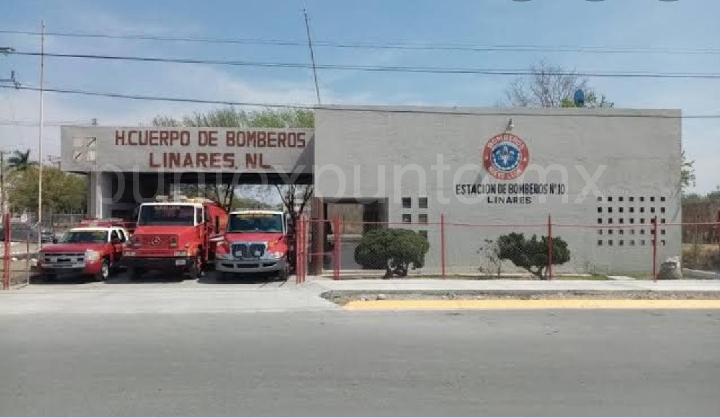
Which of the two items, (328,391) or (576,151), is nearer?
(328,391)

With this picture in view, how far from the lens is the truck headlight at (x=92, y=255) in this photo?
20078 millimetres

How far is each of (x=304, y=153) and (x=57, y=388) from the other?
1981 cm

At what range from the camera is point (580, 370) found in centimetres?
803

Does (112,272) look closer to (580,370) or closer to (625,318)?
(625,318)

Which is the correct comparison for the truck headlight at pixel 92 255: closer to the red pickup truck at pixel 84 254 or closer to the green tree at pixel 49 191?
the red pickup truck at pixel 84 254

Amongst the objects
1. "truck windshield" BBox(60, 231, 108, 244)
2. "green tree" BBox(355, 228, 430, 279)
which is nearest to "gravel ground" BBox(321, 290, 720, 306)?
"green tree" BBox(355, 228, 430, 279)

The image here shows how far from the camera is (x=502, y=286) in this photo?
57.7ft

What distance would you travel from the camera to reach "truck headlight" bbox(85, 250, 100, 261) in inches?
790

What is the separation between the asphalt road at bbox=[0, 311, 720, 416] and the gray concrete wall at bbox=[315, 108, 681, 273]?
454 inches

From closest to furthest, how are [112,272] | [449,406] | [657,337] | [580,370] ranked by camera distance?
[449,406] → [580,370] → [657,337] → [112,272]

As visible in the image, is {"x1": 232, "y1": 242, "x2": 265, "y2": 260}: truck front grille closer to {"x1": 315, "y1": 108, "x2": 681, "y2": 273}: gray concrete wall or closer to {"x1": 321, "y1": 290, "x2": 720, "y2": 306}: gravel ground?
{"x1": 321, "y1": 290, "x2": 720, "y2": 306}: gravel ground

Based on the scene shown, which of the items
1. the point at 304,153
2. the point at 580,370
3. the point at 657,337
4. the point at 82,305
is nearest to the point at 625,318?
the point at 657,337

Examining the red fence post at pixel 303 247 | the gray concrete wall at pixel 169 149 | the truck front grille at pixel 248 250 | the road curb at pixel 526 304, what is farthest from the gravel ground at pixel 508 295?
the gray concrete wall at pixel 169 149

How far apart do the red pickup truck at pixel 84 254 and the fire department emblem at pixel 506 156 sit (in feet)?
40.7
